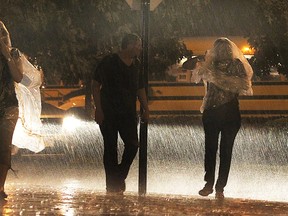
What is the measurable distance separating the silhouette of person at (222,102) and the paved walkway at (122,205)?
0.78m

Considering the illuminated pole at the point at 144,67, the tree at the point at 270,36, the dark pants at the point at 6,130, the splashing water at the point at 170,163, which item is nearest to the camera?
the dark pants at the point at 6,130

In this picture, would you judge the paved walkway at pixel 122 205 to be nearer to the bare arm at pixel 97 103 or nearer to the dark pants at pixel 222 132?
the dark pants at pixel 222 132

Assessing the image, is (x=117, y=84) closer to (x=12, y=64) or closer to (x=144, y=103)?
(x=144, y=103)

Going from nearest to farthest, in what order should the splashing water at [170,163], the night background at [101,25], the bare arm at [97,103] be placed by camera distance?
the bare arm at [97,103], the splashing water at [170,163], the night background at [101,25]

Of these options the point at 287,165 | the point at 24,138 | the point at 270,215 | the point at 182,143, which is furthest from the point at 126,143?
the point at 182,143

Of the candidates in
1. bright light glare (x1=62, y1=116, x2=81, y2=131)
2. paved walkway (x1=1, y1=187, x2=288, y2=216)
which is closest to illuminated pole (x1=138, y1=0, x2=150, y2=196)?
paved walkway (x1=1, y1=187, x2=288, y2=216)

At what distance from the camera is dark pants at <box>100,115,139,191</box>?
1111cm

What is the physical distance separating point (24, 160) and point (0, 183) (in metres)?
11.3

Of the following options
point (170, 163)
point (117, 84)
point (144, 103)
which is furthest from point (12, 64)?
point (170, 163)

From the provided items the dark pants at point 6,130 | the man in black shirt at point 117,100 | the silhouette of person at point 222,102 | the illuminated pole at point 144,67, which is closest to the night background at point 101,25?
the silhouette of person at point 222,102

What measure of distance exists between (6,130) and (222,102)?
288cm

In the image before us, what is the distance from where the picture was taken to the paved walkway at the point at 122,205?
28.1ft

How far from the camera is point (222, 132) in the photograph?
A: 1141 centimetres

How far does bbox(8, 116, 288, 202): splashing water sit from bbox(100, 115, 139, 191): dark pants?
1.62 meters
